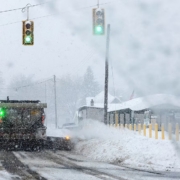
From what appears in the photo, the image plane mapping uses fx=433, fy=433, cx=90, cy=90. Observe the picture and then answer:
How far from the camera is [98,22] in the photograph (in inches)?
650

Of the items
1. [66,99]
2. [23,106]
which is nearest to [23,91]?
[66,99]

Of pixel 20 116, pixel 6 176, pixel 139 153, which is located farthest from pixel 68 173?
pixel 20 116

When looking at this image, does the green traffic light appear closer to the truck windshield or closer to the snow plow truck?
the snow plow truck

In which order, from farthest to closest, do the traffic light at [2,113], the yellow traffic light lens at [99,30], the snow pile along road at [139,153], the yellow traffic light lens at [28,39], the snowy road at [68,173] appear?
the traffic light at [2,113], the yellow traffic light lens at [28,39], the yellow traffic light lens at [99,30], the snow pile along road at [139,153], the snowy road at [68,173]

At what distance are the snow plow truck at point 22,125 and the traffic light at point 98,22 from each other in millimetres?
5723

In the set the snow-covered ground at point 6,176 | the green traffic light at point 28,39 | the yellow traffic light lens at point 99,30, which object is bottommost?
the snow-covered ground at point 6,176

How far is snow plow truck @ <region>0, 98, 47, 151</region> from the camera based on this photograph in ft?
66.0

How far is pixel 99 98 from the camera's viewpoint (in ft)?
330

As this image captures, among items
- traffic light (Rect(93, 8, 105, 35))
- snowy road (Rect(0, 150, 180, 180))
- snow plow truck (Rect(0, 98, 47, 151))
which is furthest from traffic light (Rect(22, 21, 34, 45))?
snowy road (Rect(0, 150, 180, 180))

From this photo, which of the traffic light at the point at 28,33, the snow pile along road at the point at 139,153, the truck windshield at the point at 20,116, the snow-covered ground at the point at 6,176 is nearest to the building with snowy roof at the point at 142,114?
the snow pile along road at the point at 139,153

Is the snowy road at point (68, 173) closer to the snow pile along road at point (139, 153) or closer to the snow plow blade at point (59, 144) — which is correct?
the snow pile along road at point (139, 153)

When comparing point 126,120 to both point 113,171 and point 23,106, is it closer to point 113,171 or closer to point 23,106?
point 23,106

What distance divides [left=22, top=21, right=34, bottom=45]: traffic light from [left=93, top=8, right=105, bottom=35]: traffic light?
9.19 feet

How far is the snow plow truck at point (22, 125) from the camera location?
792 inches
